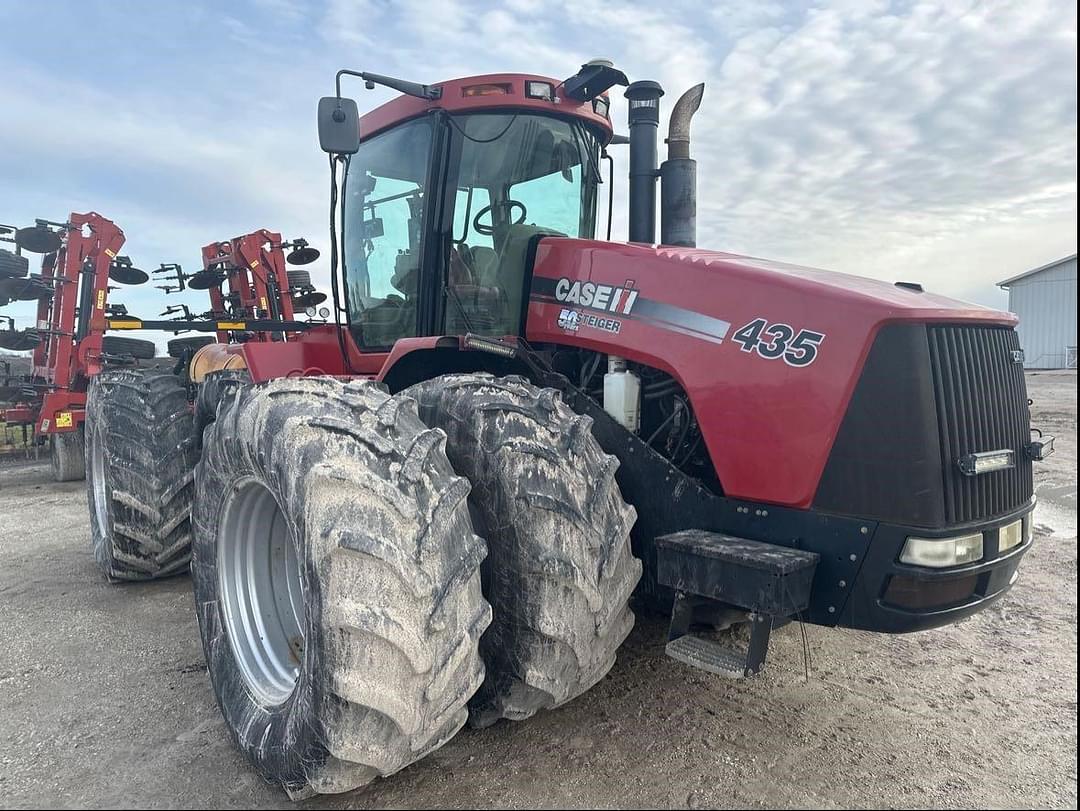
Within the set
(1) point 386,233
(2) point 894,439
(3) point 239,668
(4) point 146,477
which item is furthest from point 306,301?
(2) point 894,439

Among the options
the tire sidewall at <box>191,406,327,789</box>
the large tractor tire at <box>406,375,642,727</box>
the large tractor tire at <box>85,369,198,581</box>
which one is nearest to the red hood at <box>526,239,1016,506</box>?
the large tractor tire at <box>406,375,642,727</box>

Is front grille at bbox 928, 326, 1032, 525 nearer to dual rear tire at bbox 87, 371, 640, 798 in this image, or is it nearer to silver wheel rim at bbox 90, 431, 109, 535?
dual rear tire at bbox 87, 371, 640, 798

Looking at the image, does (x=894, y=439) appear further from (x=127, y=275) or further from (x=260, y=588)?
(x=127, y=275)

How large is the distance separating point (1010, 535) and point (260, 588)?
8.87ft

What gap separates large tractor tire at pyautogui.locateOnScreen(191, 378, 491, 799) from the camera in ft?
6.47

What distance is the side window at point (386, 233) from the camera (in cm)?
356

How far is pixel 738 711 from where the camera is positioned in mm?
2857

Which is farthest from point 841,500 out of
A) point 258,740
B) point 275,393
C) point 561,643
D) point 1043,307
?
point 1043,307

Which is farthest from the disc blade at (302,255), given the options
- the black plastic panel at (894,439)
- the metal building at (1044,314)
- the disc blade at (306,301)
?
the metal building at (1044,314)

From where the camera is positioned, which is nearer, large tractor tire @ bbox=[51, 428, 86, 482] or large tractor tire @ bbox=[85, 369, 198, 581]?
large tractor tire @ bbox=[85, 369, 198, 581]

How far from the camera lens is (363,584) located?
1.98 meters

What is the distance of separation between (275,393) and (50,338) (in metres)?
8.01

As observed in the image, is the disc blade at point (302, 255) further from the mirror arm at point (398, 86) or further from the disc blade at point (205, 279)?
the mirror arm at point (398, 86)

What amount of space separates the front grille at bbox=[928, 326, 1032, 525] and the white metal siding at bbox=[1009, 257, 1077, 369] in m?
29.2
